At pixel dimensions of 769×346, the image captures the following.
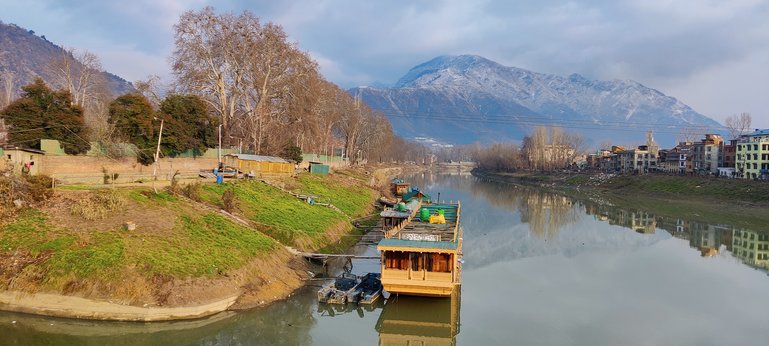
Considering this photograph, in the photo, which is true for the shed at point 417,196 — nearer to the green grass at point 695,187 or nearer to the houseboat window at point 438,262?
the houseboat window at point 438,262

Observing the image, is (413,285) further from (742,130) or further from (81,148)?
(742,130)

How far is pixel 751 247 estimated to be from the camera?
4606cm

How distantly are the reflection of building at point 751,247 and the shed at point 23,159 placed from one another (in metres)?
49.6

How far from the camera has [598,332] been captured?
74.3 ft

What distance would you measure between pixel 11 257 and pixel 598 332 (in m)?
24.6

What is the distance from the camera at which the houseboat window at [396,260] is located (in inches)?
944

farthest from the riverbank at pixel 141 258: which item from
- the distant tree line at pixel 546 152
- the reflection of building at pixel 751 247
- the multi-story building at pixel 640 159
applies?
the distant tree line at pixel 546 152

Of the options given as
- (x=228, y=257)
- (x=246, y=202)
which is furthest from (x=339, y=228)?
(x=228, y=257)

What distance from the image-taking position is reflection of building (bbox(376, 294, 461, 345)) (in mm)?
21281

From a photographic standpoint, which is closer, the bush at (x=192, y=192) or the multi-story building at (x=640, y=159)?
the bush at (x=192, y=192)

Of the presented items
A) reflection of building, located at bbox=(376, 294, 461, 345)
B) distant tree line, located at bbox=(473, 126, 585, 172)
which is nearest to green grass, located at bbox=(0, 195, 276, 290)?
reflection of building, located at bbox=(376, 294, 461, 345)

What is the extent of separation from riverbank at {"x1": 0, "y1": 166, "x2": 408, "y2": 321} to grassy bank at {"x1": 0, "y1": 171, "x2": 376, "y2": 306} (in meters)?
0.04

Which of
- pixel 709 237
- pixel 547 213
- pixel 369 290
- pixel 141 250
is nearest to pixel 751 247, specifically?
pixel 709 237

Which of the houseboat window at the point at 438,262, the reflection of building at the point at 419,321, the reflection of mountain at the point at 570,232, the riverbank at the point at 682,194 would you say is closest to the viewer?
the reflection of building at the point at 419,321
